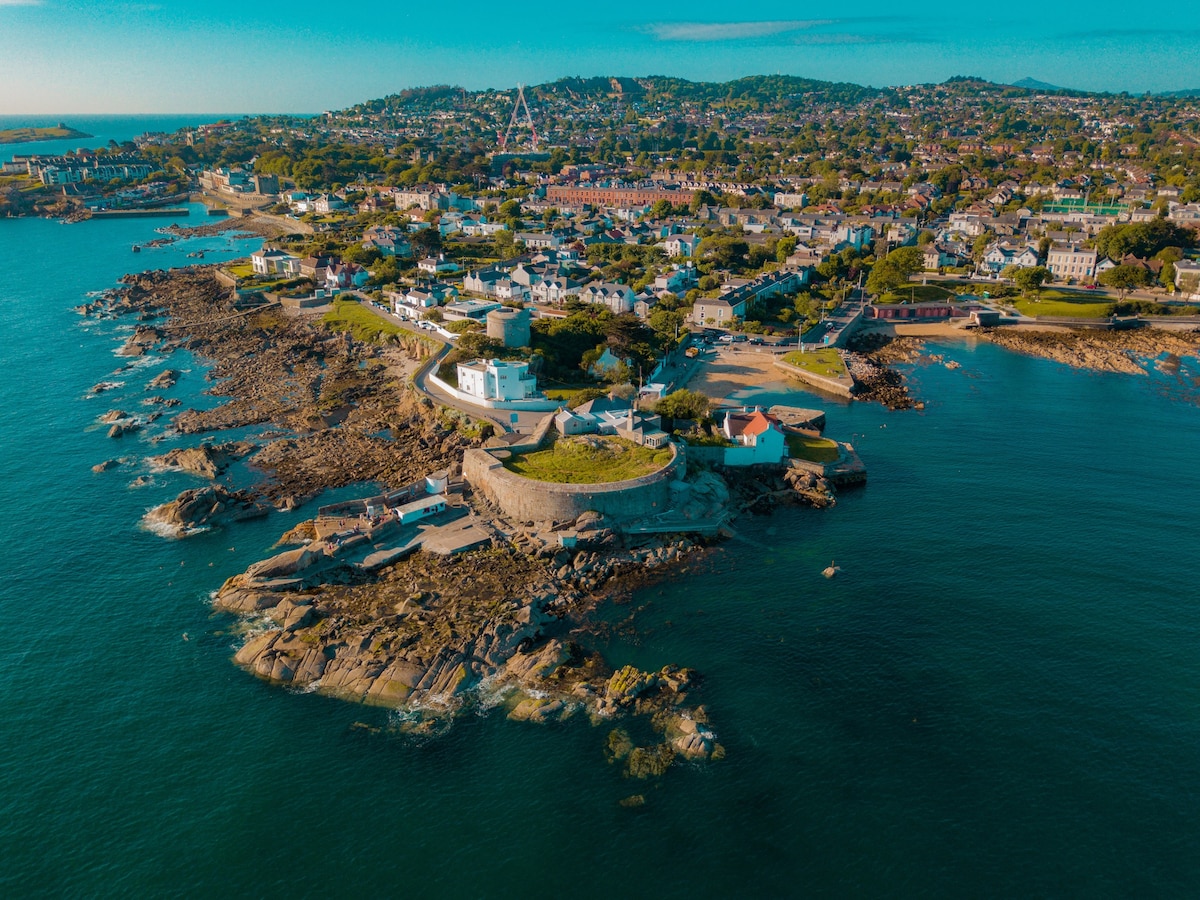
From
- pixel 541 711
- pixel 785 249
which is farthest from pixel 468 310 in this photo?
pixel 541 711

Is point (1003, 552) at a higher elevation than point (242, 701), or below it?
higher

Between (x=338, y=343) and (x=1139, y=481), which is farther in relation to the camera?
(x=338, y=343)

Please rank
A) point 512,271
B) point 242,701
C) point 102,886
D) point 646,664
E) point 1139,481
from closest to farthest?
point 102,886, point 242,701, point 646,664, point 1139,481, point 512,271

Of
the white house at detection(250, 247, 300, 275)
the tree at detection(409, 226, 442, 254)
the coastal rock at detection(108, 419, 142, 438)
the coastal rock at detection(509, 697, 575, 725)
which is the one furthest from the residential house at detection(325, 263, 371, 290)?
the coastal rock at detection(509, 697, 575, 725)

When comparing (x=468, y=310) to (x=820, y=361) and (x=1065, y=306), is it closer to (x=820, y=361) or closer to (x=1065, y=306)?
(x=820, y=361)

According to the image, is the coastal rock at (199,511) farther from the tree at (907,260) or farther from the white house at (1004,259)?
the white house at (1004,259)

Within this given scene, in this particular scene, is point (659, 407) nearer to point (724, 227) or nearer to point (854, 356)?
point (854, 356)

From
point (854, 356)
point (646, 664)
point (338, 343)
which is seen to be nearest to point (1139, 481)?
point (854, 356)
